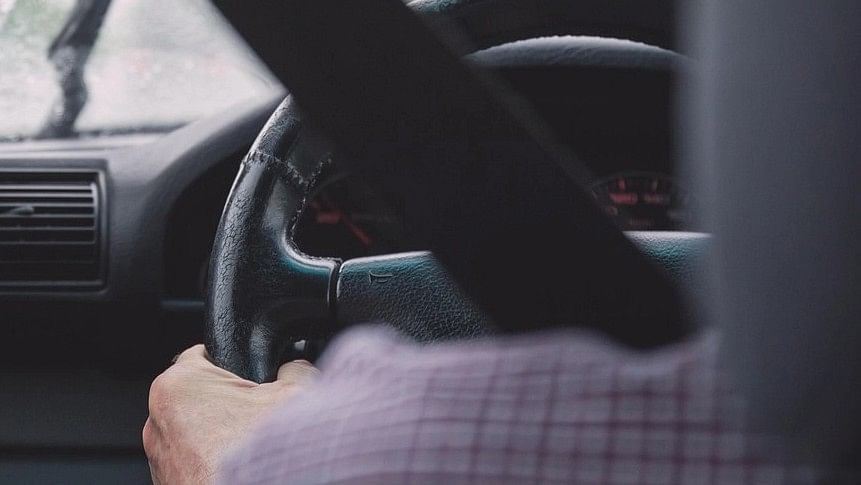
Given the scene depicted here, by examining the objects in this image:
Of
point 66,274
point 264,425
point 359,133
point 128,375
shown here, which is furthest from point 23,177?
point 264,425

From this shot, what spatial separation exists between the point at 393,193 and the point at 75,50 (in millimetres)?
2428

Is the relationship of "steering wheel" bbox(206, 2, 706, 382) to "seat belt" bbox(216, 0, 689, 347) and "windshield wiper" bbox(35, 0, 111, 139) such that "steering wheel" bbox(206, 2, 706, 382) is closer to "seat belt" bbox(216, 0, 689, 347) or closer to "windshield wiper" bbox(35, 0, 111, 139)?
"seat belt" bbox(216, 0, 689, 347)

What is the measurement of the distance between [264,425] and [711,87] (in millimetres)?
197

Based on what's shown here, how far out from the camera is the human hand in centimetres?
96

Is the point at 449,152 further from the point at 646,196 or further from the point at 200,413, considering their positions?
the point at 646,196

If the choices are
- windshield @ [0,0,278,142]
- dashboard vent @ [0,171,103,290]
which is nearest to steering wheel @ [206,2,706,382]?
dashboard vent @ [0,171,103,290]

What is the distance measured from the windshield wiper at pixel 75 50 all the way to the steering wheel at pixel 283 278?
184 cm

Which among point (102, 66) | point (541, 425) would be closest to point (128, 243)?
point (102, 66)

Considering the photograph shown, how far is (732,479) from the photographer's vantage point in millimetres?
365

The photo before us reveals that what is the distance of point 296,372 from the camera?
1146 millimetres

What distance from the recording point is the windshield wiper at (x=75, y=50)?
9.57 ft

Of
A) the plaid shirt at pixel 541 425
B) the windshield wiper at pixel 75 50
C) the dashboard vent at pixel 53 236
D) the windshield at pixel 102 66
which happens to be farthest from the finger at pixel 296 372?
the windshield wiper at pixel 75 50

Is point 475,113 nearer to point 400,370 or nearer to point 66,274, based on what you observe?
point 400,370

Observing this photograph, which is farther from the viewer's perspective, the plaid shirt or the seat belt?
the seat belt
